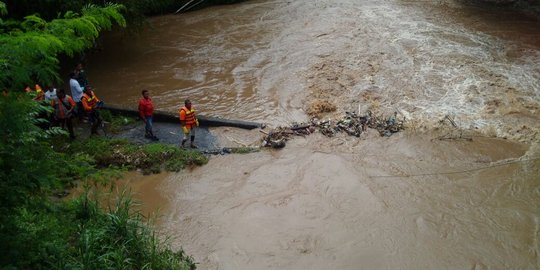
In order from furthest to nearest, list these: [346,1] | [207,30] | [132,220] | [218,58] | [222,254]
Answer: [346,1]
[207,30]
[218,58]
[222,254]
[132,220]

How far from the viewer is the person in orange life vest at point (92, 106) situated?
10812 millimetres

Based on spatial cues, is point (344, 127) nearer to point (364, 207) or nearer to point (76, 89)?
point (364, 207)

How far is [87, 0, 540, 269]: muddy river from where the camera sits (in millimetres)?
8352

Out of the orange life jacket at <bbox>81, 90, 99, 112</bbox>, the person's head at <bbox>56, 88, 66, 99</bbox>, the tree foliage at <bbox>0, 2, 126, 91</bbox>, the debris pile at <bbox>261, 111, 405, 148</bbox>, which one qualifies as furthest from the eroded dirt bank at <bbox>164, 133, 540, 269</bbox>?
the tree foliage at <bbox>0, 2, 126, 91</bbox>

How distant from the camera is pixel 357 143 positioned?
1159 centimetres

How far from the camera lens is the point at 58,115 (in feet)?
34.5

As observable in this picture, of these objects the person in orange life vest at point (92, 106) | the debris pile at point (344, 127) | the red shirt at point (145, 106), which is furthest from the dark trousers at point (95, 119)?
the debris pile at point (344, 127)

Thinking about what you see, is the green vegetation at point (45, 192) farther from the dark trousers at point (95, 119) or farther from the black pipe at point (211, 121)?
the black pipe at point (211, 121)

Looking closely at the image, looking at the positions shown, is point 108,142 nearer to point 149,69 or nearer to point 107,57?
point 149,69

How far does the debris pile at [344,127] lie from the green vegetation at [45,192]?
4984 mm

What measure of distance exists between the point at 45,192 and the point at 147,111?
18.4 feet

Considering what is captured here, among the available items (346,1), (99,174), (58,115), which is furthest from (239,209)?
(346,1)

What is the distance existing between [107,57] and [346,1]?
13032 millimetres

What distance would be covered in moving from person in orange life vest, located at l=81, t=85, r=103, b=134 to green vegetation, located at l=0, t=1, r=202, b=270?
341 cm
